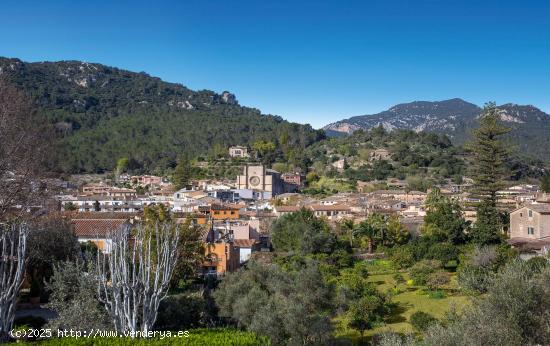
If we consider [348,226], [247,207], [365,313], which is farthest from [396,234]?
[247,207]

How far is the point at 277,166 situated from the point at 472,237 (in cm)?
5293

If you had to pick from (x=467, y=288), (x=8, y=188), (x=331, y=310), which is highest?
(x=8, y=188)

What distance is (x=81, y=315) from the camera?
10312 mm

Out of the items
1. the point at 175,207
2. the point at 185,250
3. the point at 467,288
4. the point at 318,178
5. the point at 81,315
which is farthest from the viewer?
the point at 318,178

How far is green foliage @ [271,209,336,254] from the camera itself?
30453 mm

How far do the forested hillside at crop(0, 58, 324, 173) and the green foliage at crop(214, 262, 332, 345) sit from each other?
43.1 m

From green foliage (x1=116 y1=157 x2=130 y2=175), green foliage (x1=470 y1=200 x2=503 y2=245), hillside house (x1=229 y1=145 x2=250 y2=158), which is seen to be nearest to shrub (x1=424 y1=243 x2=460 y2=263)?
green foliage (x1=470 y1=200 x2=503 y2=245)

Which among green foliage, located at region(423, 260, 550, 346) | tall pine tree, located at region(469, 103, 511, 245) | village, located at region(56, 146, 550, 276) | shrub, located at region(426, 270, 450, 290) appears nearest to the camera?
green foliage, located at region(423, 260, 550, 346)

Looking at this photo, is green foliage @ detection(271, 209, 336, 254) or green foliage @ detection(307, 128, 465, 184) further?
green foliage @ detection(307, 128, 465, 184)

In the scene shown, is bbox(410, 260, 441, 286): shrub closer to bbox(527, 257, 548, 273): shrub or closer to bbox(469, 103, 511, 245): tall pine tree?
bbox(527, 257, 548, 273): shrub

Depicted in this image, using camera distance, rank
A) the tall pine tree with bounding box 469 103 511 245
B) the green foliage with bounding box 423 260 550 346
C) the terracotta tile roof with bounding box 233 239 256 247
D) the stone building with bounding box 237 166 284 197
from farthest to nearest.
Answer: the stone building with bounding box 237 166 284 197, the tall pine tree with bounding box 469 103 511 245, the terracotta tile roof with bounding box 233 239 256 247, the green foliage with bounding box 423 260 550 346

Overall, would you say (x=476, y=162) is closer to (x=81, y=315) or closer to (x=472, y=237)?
(x=472, y=237)

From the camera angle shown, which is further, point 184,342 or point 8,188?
point 8,188

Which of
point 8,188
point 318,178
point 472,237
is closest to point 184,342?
point 8,188
